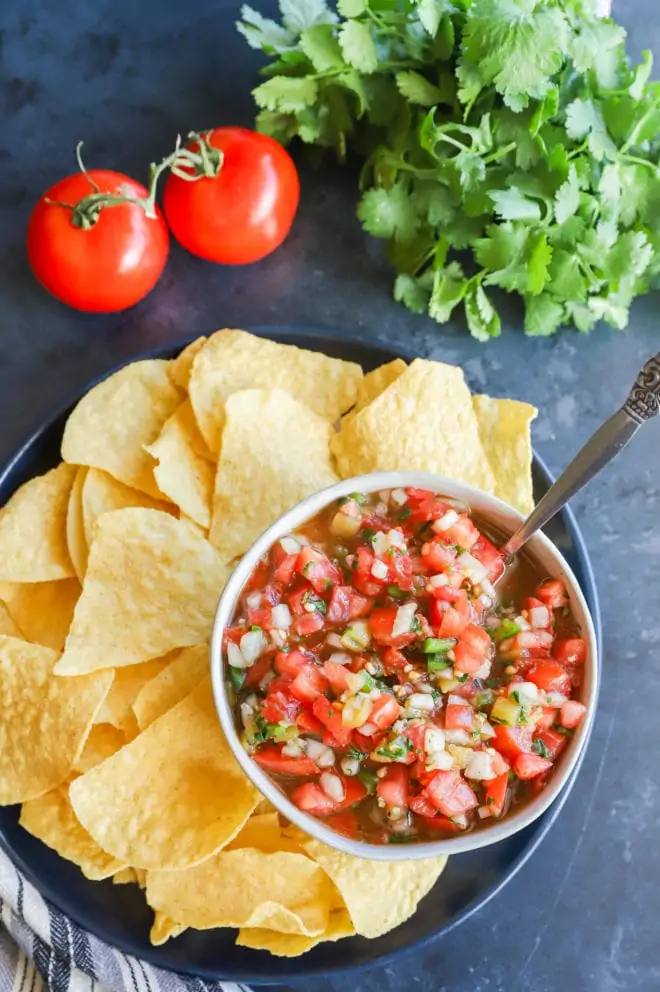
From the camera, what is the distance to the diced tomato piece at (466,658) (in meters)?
1.87

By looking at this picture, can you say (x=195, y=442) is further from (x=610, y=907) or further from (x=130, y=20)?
(x=610, y=907)

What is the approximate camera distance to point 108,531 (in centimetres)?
218

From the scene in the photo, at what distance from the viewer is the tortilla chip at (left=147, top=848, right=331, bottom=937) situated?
2.13 m

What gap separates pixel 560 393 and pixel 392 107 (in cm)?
79

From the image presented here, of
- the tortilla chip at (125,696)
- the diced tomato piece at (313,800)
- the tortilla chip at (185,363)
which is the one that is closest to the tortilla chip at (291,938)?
the diced tomato piece at (313,800)

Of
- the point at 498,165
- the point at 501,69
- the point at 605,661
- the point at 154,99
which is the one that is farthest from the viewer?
the point at 154,99

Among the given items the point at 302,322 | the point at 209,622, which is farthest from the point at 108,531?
the point at 302,322

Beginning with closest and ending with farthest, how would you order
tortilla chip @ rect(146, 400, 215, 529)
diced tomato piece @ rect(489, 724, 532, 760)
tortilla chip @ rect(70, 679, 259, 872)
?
1. diced tomato piece @ rect(489, 724, 532, 760)
2. tortilla chip @ rect(70, 679, 259, 872)
3. tortilla chip @ rect(146, 400, 215, 529)

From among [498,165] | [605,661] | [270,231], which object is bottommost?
[605,661]

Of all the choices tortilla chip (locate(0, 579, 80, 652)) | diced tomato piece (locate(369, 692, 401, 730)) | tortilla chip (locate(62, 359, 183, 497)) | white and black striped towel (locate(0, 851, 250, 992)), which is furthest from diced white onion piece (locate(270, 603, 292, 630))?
white and black striped towel (locate(0, 851, 250, 992))

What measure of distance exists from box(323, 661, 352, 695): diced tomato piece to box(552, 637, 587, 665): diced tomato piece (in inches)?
16.4

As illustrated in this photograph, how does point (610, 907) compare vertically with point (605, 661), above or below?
below

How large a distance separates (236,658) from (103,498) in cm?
56

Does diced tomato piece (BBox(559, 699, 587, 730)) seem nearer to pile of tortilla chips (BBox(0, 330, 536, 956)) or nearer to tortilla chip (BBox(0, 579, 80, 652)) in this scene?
pile of tortilla chips (BBox(0, 330, 536, 956))
